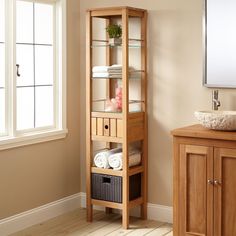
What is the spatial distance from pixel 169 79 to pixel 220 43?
556 mm

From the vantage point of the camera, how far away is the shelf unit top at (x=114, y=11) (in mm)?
4520

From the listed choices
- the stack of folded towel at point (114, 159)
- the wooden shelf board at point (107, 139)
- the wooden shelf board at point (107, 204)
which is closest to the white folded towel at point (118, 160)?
the stack of folded towel at point (114, 159)

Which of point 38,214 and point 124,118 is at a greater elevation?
point 124,118

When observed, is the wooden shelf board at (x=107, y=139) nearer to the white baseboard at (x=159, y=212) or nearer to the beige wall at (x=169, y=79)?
the beige wall at (x=169, y=79)

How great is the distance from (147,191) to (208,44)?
4.59ft

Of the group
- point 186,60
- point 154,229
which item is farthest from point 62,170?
point 186,60

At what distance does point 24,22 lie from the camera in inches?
181

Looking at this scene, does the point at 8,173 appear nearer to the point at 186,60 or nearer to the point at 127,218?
the point at 127,218

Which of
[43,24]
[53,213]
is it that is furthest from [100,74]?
[53,213]

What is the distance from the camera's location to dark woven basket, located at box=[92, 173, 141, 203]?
15.3 feet

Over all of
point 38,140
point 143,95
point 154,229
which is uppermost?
point 143,95

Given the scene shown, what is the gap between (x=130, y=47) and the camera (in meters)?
4.78

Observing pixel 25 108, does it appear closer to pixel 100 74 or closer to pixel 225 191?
pixel 100 74

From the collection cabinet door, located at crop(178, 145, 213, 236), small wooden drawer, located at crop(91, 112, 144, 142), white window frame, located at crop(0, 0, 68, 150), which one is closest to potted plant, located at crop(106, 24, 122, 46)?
white window frame, located at crop(0, 0, 68, 150)
